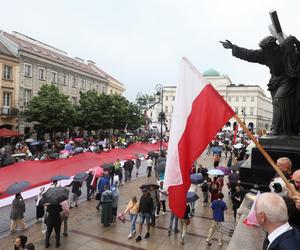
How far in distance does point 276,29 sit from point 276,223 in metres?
5.85

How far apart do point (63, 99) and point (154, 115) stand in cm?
7129

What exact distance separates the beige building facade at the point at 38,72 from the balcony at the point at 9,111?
130 centimetres

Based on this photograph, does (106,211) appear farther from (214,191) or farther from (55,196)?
(214,191)

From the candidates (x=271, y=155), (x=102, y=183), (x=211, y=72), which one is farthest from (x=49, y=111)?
(x=211, y=72)

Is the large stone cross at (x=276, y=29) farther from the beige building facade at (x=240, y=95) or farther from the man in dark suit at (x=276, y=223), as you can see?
the beige building facade at (x=240, y=95)

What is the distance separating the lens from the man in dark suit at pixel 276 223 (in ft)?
8.20

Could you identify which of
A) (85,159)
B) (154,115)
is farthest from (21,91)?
(154,115)

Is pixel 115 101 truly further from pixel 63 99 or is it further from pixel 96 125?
pixel 63 99

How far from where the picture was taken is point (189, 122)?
189 inches

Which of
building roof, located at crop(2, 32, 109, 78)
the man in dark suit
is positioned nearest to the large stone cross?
the man in dark suit

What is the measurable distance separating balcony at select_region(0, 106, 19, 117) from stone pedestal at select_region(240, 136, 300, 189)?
3000 centimetres

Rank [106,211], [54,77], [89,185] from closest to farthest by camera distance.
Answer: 1. [106,211]
2. [89,185]
3. [54,77]

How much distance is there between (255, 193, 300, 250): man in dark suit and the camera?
2500mm

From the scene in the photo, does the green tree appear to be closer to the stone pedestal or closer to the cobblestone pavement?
the cobblestone pavement
